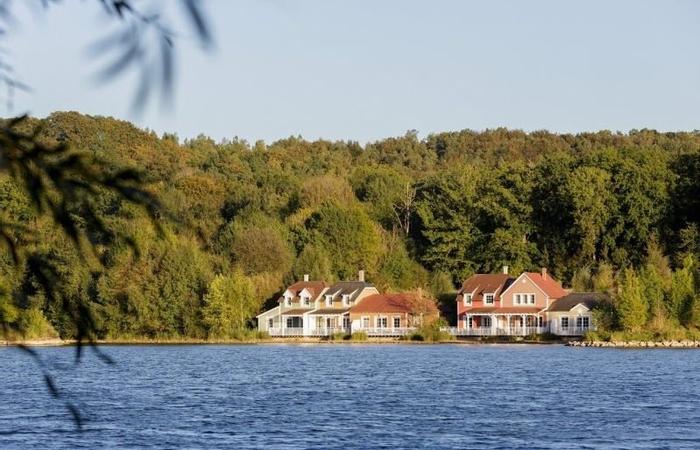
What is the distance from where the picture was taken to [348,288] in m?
78.4

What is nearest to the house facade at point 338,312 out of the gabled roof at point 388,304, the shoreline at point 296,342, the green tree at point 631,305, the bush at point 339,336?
the gabled roof at point 388,304

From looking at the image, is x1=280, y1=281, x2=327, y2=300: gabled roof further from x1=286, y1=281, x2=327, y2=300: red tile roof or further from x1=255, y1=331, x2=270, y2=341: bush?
x1=255, y1=331, x2=270, y2=341: bush

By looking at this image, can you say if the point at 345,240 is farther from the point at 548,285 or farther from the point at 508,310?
the point at 548,285

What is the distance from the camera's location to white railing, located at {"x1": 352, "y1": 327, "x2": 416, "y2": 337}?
246 ft

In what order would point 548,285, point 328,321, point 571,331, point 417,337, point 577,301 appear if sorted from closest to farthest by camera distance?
point 577,301 → point 571,331 → point 548,285 → point 417,337 → point 328,321

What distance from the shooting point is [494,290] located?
7450 centimetres

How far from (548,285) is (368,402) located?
41.2 m

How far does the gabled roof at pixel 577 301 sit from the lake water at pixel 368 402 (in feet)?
33.8

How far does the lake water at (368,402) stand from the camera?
25.4 m

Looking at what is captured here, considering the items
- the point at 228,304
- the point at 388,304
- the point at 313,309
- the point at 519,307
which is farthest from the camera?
the point at 313,309

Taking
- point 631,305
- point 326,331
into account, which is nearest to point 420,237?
point 326,331

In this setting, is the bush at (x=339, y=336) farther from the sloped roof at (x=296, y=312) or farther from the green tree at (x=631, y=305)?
the green tree at (x=631, y=305)

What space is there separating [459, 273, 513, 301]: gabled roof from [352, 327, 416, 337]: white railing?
419 cm

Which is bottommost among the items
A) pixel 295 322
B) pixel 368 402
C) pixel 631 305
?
pixel 368 402
